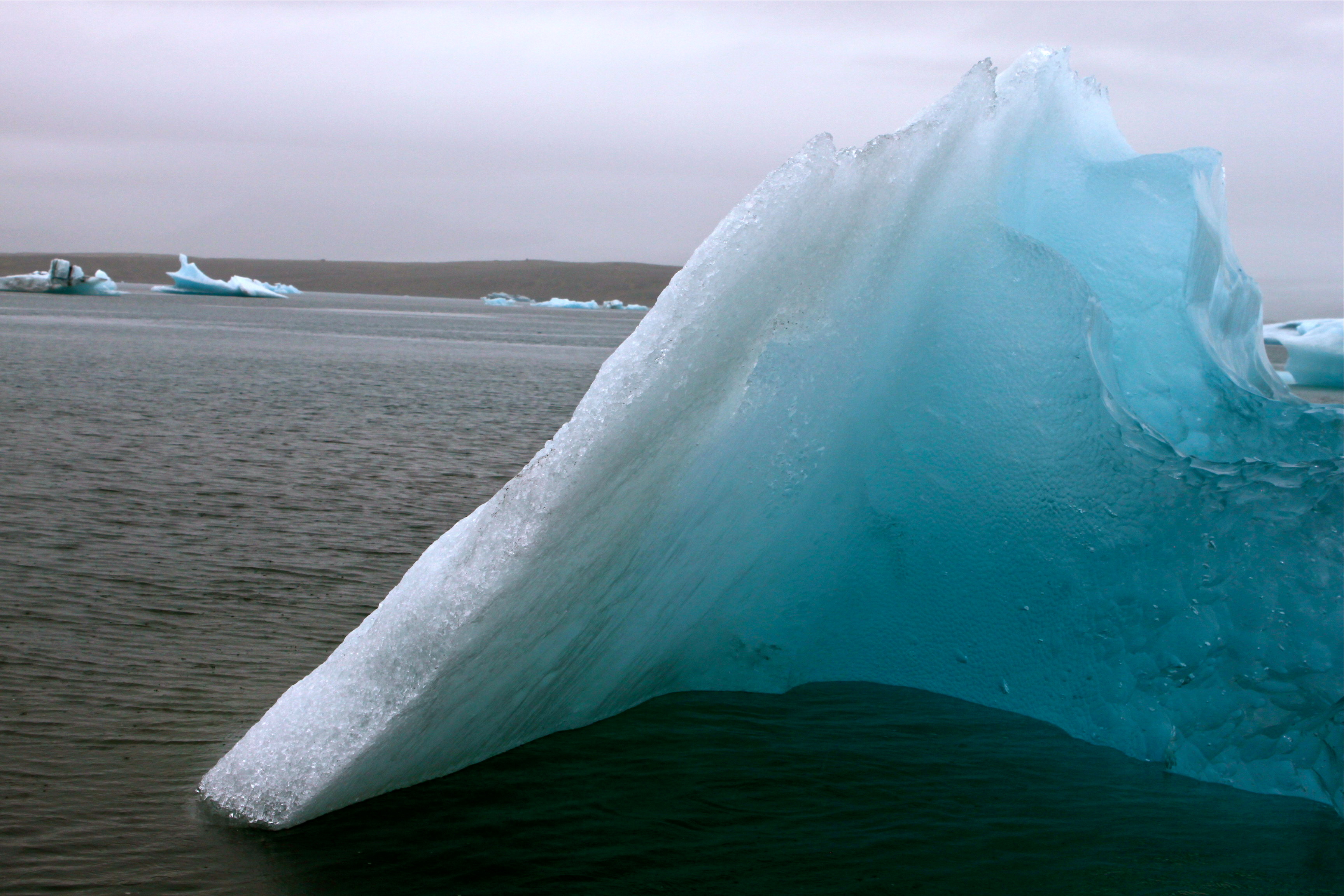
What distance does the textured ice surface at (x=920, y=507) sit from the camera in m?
3.82

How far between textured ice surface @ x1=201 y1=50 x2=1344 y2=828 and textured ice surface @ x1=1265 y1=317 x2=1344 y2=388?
2051 centimetres

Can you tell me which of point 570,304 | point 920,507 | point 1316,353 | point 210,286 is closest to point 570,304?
point 570,304

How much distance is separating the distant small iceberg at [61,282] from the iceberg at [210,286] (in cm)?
368

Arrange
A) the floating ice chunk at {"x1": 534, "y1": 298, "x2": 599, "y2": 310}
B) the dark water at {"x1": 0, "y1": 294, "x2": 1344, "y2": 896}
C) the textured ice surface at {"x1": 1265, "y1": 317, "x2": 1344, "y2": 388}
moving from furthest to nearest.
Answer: the floating ice chunk at {"x1": 534, "y1": 298, "x2": 599, "y2": 310}, the textured ice surface at {"x1": 1265, "y1": 317, "x2": 1344, "y2": 388}, the dark water at {"x1": 0, "y1": 294, "x2": 1344, "y2": 896}

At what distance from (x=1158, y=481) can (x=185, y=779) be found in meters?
3.82

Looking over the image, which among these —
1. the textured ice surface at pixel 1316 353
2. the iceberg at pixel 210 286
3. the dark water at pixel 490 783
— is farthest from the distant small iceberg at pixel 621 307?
the dark water at pixel 490 783

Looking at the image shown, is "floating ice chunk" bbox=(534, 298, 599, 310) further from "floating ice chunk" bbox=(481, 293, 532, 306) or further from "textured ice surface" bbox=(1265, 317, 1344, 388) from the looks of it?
"textured ice surface" bbox=(1265, 317, 1344, 388)

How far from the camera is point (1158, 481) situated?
4766 millimetres

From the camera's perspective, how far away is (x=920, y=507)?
527 centimetres

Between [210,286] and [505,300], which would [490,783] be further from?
[505,300]

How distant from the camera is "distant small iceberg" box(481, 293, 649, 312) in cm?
9119

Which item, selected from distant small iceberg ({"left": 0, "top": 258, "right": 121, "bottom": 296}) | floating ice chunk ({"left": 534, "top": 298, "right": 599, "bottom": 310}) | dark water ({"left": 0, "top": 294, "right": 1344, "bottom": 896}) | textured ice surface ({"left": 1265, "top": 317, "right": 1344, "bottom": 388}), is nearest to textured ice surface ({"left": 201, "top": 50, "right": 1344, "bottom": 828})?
dark water ({"left": 0, "top": 294, "right": 1344, "bottom": 896})

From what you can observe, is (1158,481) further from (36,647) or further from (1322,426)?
(36,647)

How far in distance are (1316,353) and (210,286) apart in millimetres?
55700
